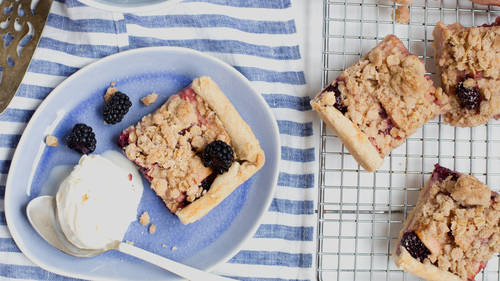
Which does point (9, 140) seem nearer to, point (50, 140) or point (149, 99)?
point (50, 140)

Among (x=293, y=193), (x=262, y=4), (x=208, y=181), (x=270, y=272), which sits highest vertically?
(x=262, y=4)

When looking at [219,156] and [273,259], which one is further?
[273,259]

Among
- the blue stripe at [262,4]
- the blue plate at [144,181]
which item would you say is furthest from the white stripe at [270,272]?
the blue stripe at [262,4]

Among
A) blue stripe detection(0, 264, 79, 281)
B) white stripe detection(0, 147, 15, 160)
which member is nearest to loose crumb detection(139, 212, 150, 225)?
blue stripe detection(0, 264, 79, 281)

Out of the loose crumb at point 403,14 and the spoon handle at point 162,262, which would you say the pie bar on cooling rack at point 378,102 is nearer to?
the loose crumb at point 403,14

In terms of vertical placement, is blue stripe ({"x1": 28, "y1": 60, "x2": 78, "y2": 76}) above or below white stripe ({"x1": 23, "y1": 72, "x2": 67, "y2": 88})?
above

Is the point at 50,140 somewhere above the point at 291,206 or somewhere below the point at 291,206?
above

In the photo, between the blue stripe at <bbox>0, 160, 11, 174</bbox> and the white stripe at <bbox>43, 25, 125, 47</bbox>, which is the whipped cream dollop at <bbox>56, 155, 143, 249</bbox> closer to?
the blue stripe at <bbox>0, 160, 11, 174</bbox>

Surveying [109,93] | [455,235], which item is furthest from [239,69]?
[455,235]
